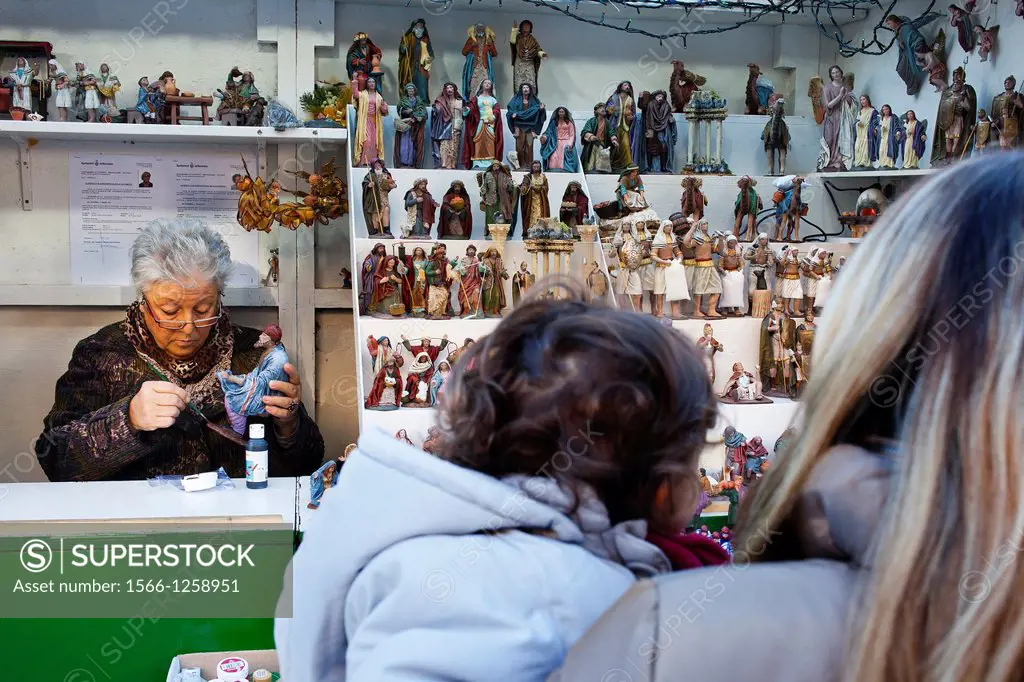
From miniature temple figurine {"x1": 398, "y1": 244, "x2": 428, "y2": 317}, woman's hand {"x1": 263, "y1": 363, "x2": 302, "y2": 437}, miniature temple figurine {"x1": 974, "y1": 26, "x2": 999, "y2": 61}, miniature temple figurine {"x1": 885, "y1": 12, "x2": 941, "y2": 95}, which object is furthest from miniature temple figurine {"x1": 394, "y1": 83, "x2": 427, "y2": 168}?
miniature temple figurine {"x1": 974, "y1": 26, "x2": 999, "y2": 61}

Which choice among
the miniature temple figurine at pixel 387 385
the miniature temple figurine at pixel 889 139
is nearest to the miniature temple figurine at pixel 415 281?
the miniature temple figurine at pixel 387 385

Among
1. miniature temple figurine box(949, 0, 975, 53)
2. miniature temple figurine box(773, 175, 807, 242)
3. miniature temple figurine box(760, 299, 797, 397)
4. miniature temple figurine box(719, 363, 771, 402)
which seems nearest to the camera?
miniature temple figurine box(719, 363, 771, 402)

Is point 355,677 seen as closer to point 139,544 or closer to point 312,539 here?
point 312,539

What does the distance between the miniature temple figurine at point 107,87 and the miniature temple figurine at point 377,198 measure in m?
1.37

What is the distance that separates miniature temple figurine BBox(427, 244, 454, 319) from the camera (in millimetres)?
3883

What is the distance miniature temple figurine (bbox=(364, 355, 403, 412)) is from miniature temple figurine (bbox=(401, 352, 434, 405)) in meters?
0.03

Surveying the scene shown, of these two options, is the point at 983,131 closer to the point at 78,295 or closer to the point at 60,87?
the point at 60,87

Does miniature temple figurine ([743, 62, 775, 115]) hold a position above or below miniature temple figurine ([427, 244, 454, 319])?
above

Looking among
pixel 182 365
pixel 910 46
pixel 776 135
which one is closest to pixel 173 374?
pixel 182 365

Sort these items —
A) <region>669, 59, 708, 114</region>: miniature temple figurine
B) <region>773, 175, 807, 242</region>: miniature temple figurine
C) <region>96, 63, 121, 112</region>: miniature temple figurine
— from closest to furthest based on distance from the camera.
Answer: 1. <region>773, 175, 807, 242</region>: miniature temple figurine
2. <region>96, 63, 121, 112</region>: miniature temple figurine
3. <region>669, 59, 708, 114</region>: miniature temple figurine

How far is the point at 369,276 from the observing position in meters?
3.88

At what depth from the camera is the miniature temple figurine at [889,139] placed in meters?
4.14

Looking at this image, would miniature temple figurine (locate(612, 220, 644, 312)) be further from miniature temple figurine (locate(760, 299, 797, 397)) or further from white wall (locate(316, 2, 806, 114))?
white wall (locate(316, 2, 806, 114))

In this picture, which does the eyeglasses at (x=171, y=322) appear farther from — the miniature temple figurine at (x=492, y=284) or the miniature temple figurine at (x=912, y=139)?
the miniature temple figurine at (x=912, y=139)
